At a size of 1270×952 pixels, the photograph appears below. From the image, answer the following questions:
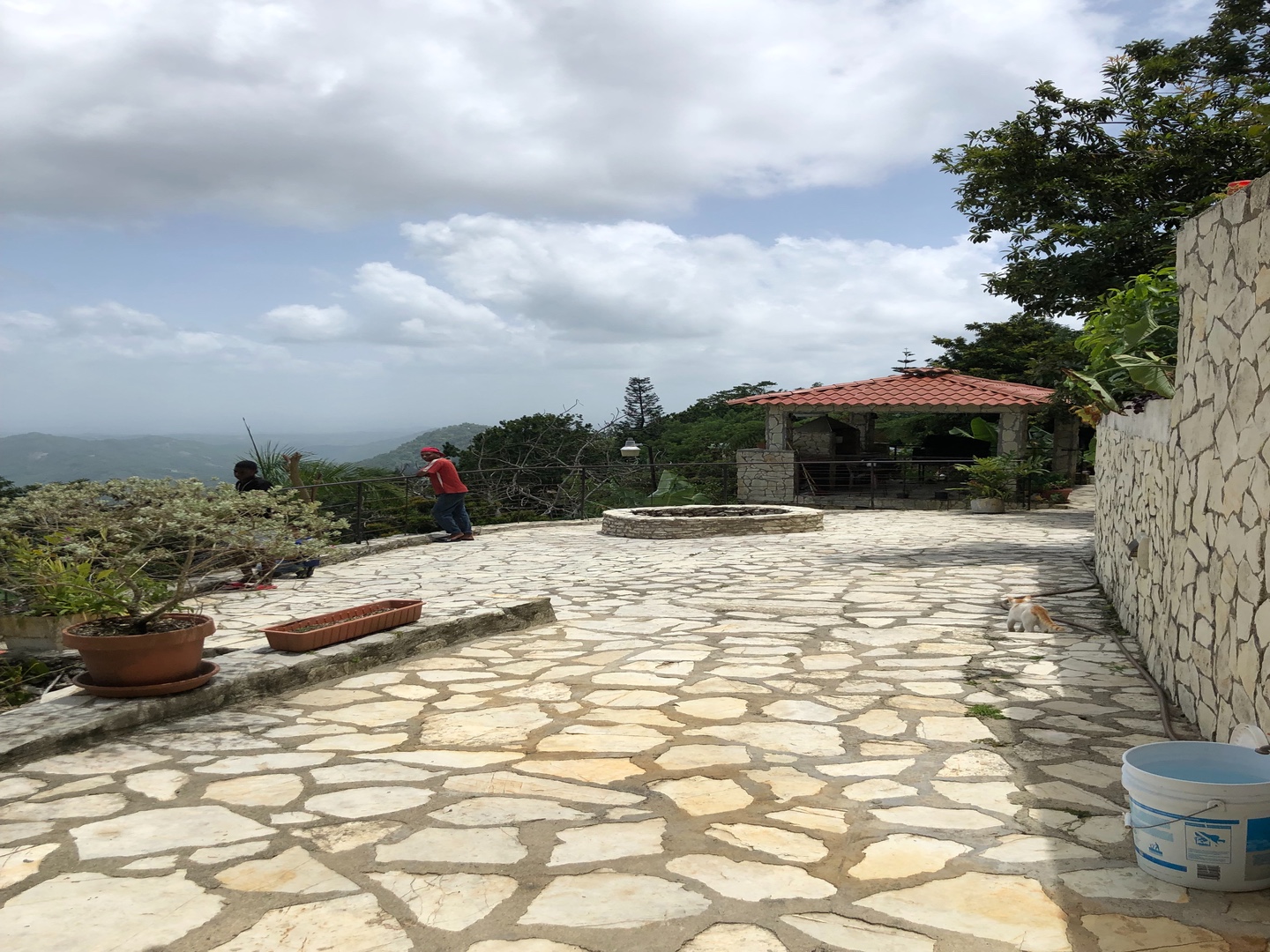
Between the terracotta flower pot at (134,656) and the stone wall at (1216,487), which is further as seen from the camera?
the terracotta flower pot at (134,656)

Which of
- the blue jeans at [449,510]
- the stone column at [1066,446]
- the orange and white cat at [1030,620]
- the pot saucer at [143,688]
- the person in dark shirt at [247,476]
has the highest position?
the stone column at [1066,446]

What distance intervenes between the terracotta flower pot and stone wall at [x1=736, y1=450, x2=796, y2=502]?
16584mm

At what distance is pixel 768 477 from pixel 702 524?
760 cm

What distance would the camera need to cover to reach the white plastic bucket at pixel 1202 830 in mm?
2426

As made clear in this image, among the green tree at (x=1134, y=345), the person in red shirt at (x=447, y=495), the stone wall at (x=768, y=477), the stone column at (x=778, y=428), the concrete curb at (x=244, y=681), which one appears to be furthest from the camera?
the stone column at (x=778, y=428)

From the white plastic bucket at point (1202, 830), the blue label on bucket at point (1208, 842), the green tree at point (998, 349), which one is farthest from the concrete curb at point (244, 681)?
the green tree at point (998, 349)

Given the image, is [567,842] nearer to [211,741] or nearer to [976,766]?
[976,766]

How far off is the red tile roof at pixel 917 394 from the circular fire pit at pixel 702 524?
23.2ft

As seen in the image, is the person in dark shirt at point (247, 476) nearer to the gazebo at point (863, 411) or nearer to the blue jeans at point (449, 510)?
the blue jeans at point (449, 510)

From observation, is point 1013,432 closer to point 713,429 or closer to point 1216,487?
point 713,429

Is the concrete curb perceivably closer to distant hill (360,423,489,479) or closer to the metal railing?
the metal railing

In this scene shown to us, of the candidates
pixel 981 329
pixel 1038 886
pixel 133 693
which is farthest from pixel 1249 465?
pixel 981 329

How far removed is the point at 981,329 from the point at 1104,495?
77.3 ft

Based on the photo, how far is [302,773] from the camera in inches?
139
